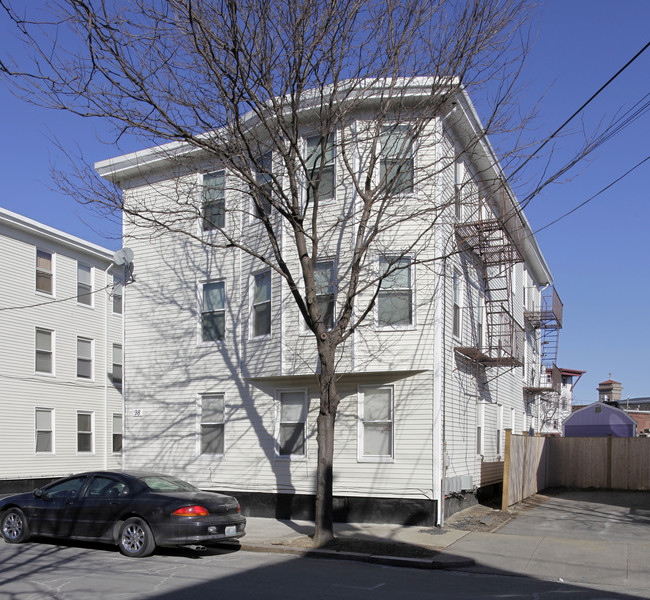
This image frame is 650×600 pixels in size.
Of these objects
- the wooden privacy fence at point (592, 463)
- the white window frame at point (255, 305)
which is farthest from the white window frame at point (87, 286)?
the wooden privacy fence at point (592, 463)

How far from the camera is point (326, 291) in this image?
51.2 ft

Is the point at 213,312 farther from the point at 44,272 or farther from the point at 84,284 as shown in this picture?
the point at 84,284

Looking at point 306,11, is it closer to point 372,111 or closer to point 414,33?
point 414,33

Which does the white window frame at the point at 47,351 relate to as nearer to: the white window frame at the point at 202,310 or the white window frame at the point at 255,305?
the white window frame at the point at 202,310

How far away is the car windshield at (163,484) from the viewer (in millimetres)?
12045

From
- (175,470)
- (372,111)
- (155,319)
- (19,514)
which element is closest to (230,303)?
(155,319)

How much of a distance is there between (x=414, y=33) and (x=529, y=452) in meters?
12.5

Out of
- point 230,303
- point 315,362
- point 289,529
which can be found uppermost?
point 230,303

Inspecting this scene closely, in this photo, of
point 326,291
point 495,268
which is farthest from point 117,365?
point 326,291

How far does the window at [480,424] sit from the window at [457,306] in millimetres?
2984

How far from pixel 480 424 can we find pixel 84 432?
16.3 meters

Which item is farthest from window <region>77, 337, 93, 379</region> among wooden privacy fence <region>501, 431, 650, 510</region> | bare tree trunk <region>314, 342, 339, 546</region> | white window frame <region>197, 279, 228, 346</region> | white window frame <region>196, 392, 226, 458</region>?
bare tree trunk <region>314, 342, 339, 546</region>

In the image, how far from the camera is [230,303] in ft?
58.3

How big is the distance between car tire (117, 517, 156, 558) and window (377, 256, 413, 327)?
636 cm
